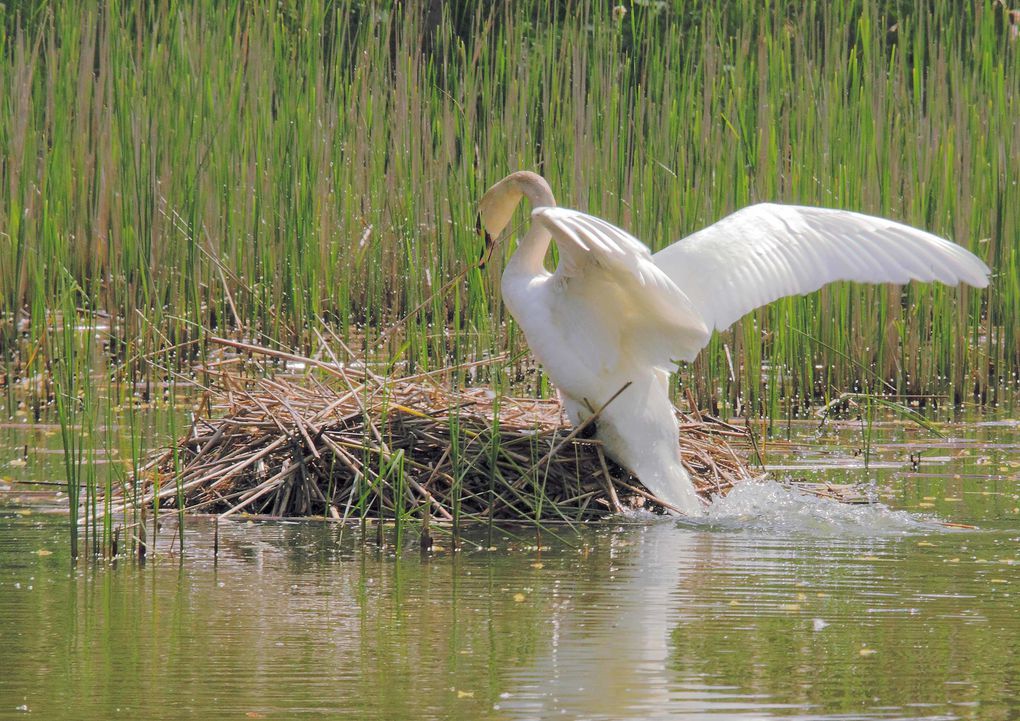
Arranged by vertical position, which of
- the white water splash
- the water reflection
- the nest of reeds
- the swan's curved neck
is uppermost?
the swan's curved neck

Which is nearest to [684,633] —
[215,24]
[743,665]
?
[743,665]

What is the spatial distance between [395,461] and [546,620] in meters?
1.42

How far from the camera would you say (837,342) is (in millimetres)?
8539

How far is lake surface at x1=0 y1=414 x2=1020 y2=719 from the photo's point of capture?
3660 mm

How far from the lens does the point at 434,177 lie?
9.55m

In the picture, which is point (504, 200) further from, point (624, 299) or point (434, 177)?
point (434, 177)

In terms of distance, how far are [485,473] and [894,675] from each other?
2421 mm

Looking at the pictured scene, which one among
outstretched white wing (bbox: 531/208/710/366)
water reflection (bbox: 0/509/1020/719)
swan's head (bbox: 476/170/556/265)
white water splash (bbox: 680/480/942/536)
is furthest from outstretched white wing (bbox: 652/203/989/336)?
water reflection (bbox: 0/509/1020/719)

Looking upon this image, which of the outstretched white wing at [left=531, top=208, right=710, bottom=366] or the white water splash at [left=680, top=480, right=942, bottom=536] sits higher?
the outstretched white wing at [left=531, top=208, right=710, bottom=366]

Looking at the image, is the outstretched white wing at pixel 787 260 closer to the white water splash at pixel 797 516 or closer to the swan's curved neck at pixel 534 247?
the swan's curved neck at pixel 534 247

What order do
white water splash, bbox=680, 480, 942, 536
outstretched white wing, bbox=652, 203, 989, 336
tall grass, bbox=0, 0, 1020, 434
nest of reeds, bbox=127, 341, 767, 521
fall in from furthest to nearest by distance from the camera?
tall grass, bbox=0, 0, 1020, 434 → outstretched white wing, bbox=652, 203, 989, 336 → nest of reeds, bbox=127, 341, 767, 521 → white water splash, bbox=680, 480, 942, 536

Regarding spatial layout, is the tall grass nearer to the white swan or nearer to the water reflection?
the white swan

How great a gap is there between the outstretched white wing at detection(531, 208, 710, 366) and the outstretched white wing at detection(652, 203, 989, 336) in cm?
22

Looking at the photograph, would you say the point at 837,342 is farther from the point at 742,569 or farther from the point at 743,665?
the point at 743,665
